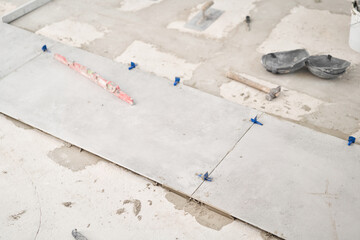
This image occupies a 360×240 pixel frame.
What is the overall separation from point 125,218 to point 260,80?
326cm

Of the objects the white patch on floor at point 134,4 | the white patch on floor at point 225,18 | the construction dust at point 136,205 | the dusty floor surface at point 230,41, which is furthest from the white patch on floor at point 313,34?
the construction dust at point 136,205

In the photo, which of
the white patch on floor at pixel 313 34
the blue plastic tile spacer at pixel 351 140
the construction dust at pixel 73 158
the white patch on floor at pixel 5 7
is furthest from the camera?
the white patch on floor at pixel 5 7

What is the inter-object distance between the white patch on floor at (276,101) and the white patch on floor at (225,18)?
5.37ft

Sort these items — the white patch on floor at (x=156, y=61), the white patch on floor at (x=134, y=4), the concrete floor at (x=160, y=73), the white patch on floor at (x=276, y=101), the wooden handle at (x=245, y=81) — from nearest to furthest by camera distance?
1. the concrete floor at (x=160, y=73)
2. the white patch on floor at (x=276, y=101)
3. the wooden handle at (x=245, y=81)
4. the white patch on floor at (x=156, y=61)
5. the white patch on floor at (x=134, y=4)

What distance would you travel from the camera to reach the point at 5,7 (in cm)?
927

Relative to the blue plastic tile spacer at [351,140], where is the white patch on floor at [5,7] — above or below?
above

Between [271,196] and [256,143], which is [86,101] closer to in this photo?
[256,143]

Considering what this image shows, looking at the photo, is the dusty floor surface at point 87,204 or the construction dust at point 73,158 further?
the construction dust at point 73,158

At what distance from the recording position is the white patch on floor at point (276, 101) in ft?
20.4

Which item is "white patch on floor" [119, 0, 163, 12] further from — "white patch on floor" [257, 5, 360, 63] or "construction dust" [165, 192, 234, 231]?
"construction dust" [165, 192, 234, 231]

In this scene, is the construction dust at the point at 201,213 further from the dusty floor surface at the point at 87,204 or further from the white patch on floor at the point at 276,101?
the white patch on floor at the point at 276,101

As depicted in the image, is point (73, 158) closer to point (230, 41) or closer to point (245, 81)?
point (245, 81)

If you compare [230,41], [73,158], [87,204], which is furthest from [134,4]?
[87,204]

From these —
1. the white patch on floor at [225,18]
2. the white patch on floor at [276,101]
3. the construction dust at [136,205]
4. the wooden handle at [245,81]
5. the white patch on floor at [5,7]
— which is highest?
the white patch on floor at [5,7]
